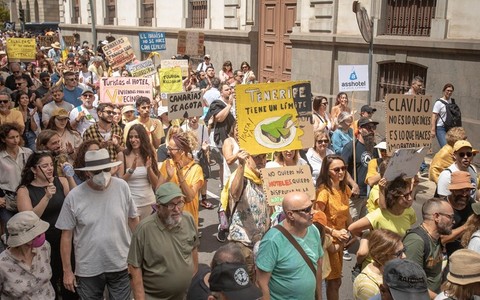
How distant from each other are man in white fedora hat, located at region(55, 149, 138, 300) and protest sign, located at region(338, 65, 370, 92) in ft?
19.7

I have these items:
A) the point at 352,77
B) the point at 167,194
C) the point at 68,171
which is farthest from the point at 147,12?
the point at 167,194

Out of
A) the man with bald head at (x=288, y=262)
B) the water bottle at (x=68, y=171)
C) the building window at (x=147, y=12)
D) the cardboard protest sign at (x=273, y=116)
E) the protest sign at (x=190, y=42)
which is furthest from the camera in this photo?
the building window at (x=147, y=12)

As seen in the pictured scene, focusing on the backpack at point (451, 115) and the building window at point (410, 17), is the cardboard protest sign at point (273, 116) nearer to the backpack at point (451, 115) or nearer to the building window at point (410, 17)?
the backpack at point (451, 115)

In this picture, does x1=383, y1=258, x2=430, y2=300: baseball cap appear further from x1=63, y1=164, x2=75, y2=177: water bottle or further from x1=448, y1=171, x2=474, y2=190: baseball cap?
x1=63, y1=164, x2=75, y2=177: water bottle

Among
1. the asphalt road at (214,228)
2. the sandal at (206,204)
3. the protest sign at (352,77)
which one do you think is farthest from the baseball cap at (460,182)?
the protest sign at (352,77)

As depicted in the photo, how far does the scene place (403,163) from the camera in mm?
5617

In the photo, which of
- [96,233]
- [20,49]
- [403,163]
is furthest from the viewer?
[20,49]

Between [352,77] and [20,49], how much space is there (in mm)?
9128

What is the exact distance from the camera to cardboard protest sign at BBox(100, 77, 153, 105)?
9781mm

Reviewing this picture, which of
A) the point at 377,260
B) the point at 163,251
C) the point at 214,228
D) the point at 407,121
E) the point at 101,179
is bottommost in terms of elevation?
the point at 214,228

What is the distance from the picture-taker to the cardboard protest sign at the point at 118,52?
13.4m

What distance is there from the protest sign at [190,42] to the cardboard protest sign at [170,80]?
17.5ft

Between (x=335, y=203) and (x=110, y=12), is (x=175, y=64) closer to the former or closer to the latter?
(x=335, y=203)

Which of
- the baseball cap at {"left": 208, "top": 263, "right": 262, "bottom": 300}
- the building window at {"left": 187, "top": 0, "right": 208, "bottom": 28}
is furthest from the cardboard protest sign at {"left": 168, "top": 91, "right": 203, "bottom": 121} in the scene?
the building window at {"left": 187, "top": 0, "right": 208, "bottom": 28}
